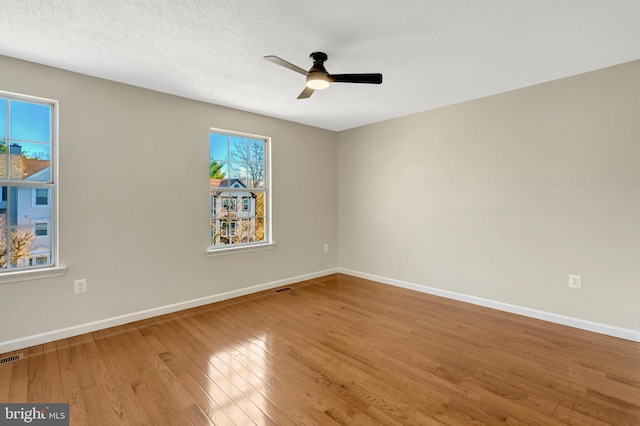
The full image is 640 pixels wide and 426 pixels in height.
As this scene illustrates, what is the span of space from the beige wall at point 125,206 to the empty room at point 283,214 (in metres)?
0.02

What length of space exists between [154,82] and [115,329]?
2.51m

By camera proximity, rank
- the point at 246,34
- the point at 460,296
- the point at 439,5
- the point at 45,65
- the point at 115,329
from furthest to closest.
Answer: the point at 460,296
the point at 115,329
the point at 45,65
the point at 246,34
the point at 439,5

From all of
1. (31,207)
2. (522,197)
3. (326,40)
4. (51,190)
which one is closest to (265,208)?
(51,190)

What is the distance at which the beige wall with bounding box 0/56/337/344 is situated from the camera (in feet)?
8.89

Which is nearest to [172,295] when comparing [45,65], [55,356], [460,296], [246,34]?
→ [55,356]

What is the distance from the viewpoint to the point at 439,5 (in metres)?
1.92

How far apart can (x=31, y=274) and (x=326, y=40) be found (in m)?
3.17

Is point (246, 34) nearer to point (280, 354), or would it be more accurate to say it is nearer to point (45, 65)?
point (45, 65)

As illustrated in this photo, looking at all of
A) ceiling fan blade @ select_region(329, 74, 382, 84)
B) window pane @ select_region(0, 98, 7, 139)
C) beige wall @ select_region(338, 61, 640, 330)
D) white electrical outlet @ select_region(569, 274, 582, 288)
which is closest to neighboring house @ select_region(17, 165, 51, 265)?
window pane @ select_region(0, 98, 7, 139)

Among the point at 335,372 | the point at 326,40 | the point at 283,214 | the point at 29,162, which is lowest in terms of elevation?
the point at 335,372

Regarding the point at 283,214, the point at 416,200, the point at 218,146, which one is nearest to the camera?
the point at 218,146

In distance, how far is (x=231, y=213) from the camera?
410 cm

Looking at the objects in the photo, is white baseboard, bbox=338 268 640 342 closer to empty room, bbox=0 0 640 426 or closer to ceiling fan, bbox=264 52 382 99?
empty room, bbox=0 0 640 426

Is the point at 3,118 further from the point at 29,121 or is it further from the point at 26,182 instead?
the point at 26,182
